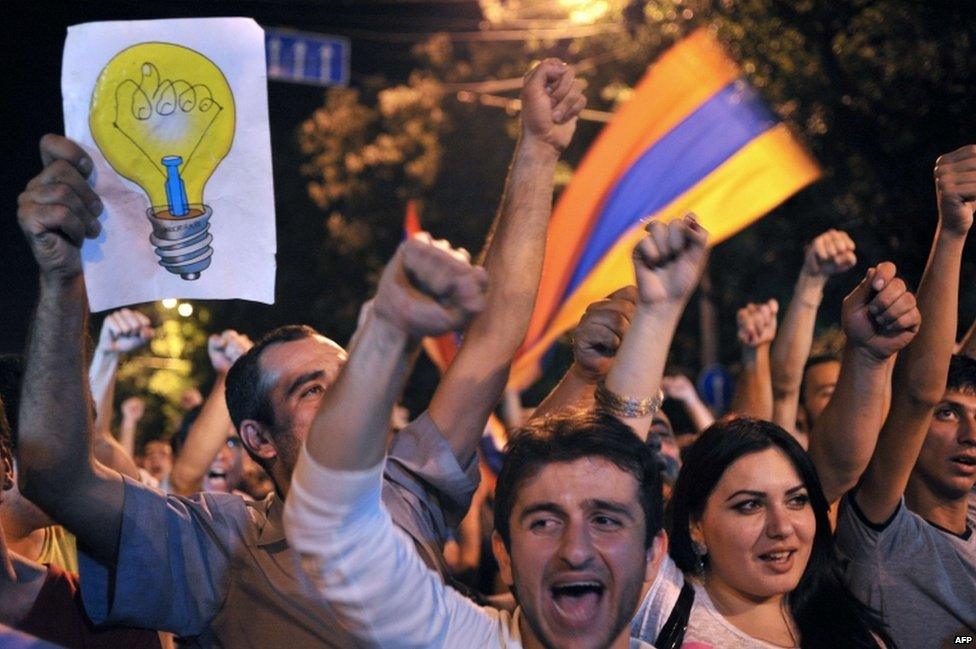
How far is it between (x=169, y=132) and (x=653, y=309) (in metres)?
1.32

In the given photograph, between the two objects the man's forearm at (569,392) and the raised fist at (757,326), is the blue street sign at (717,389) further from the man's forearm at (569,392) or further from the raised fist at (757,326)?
the man's forearm at (569,392)

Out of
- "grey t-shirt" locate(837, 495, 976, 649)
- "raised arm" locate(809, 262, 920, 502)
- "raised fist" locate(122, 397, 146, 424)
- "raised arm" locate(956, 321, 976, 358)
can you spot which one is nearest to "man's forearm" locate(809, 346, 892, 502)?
Answer: "raised arm" locate(809, 262, 920, 502)

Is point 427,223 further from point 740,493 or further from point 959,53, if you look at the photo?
point 740,493

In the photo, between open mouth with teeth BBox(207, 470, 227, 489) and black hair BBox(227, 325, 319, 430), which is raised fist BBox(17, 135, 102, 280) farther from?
open mouth with teeth BBox(207, 470, 227, 489)

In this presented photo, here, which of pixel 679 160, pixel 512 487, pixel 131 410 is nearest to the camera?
pixel 512 487

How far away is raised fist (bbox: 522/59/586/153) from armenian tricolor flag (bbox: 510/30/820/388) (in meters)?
2.68

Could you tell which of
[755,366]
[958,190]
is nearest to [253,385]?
[958,190]

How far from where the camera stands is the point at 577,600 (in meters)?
2.63

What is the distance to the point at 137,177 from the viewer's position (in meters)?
3.30

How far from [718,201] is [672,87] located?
2.96ft

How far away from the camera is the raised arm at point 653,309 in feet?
10.0

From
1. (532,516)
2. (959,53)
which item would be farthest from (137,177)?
(959,53)

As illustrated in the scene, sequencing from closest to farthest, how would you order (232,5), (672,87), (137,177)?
(137,177) → (672,87) → (232,5)

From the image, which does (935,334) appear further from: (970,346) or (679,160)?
(679,160)
